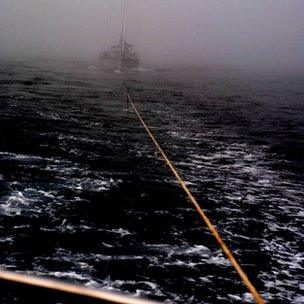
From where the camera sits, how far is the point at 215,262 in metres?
5.84

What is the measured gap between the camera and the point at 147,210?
7.47m

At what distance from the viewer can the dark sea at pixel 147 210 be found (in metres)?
5.33

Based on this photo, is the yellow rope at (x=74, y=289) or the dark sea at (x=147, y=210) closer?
the yellow rope at (x=74, y=289)

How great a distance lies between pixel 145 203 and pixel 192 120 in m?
11.7

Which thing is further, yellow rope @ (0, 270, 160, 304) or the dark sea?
the dark sea

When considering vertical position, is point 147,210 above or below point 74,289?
below

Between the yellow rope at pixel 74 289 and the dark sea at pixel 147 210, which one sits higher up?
the yellow rope at pixel 74 289

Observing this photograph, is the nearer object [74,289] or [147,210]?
[74,289]

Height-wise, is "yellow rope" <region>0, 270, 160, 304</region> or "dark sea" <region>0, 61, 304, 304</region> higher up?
"yellow rope" <region>0, 270, 160, 304</region>

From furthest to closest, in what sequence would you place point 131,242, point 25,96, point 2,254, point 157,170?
point 25,96, point 157,170, point 131,242, point 2,254

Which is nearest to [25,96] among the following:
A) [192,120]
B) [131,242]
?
[192,120]

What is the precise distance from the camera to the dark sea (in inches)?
210

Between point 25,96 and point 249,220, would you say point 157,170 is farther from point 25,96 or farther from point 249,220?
point 25,96

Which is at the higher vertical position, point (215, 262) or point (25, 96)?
point (25, 96)
